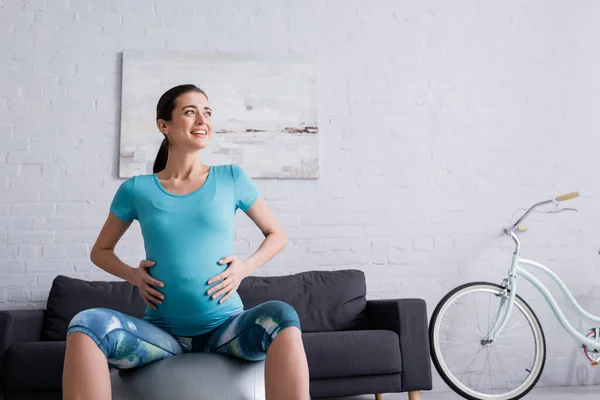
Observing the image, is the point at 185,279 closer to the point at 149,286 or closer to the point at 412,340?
the point at 149,286

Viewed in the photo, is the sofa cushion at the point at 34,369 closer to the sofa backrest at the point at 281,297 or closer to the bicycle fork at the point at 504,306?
the sofa backrest at the point at 281,297

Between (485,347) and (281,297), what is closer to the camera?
(281,297)

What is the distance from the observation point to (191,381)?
4.33 feet

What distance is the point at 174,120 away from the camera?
165 cm

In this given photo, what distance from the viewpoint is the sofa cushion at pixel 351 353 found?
244 centimetres

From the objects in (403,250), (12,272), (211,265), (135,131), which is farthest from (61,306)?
(403,250)

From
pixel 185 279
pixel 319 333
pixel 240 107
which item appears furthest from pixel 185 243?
pixel 240 107

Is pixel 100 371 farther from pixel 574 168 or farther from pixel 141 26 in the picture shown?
pixel 574 168

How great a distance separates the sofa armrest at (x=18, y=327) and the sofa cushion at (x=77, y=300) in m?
0.06

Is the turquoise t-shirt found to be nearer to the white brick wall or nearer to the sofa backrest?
the sofa backrest

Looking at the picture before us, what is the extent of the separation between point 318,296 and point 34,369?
1.33 metres

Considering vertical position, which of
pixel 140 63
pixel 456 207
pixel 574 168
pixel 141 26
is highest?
pixel 141 26

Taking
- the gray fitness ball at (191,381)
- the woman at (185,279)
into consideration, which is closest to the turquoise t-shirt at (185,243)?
the woman at (185,279)

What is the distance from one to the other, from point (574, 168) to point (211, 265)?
276cm
